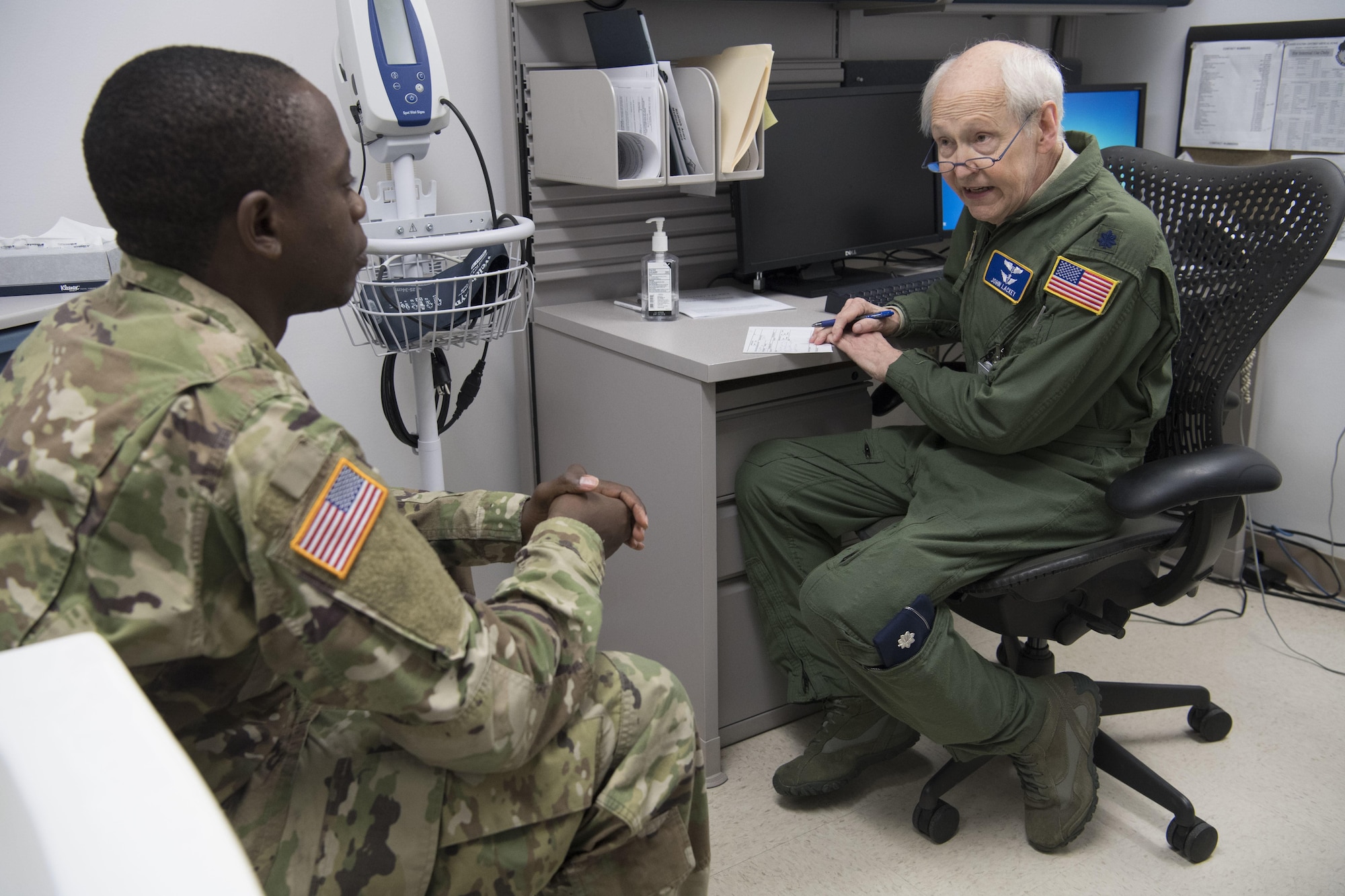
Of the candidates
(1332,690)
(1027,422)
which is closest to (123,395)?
(1027,422)

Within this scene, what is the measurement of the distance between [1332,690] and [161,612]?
2223 millimetres

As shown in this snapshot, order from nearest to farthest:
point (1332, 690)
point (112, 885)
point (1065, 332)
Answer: point (112, 885)
point (1065, 332)
point (1332, 690)

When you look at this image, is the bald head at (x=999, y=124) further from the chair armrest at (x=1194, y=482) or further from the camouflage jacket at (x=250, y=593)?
the camouflage jacket at (x=250, y=593)

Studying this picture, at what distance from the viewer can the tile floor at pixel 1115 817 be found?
164cm

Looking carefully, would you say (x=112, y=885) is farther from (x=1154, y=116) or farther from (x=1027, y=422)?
(x=1154, y=116)

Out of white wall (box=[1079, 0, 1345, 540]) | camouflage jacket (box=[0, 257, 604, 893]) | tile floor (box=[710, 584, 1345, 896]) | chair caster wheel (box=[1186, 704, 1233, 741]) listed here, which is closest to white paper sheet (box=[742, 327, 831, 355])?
tile floor (box=[710, 584, 1345, 896])

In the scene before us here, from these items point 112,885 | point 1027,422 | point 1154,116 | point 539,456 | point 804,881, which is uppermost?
point 1154,116

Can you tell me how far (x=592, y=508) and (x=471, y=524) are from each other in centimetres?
17

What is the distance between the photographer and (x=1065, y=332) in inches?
59.6

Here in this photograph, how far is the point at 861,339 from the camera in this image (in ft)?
5.89

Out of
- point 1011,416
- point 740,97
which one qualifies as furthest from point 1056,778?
point 740,97

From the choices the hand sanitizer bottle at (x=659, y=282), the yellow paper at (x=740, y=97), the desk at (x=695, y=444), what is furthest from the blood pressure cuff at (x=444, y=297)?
the yellow paper at (x=740, y=97)

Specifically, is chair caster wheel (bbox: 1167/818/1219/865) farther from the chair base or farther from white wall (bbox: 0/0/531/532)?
white wall (bbox: 0/0/531/532)

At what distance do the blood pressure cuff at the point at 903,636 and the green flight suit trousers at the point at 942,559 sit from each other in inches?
0.4
